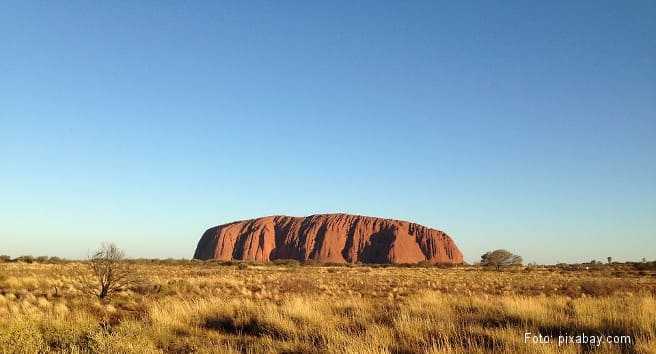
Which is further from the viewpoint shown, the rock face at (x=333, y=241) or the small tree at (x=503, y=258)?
the rock face at (x=333, y=241)

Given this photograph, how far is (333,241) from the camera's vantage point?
14238 cm

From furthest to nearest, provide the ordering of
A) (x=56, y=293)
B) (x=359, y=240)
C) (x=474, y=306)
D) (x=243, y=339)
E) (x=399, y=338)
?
(x=359, y=240) < (x=56, y=293) < (x=474, y=306) < (x=243, y=339) < (x=399, y=338)

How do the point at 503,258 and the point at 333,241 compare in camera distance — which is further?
the point at 333,241

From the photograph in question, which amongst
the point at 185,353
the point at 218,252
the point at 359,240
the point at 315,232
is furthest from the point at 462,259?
the point at 185,353

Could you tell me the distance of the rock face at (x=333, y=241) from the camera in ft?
451

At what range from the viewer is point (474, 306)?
1154 cm

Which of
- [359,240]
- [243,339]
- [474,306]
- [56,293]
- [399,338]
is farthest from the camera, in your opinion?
[359,240]

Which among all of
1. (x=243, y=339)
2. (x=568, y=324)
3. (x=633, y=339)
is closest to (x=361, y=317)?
(x=243, y=339)

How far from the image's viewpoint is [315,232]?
145250 mm

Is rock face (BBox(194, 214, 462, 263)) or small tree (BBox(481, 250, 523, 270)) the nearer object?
small tree (BBox(481, 250, 523, 270))

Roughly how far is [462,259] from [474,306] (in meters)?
143

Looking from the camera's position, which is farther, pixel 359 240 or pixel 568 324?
pixel 359 240

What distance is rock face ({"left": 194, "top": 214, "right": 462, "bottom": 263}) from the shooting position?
137500 millimetres

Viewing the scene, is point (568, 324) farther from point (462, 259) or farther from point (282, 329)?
point (462, 259)
